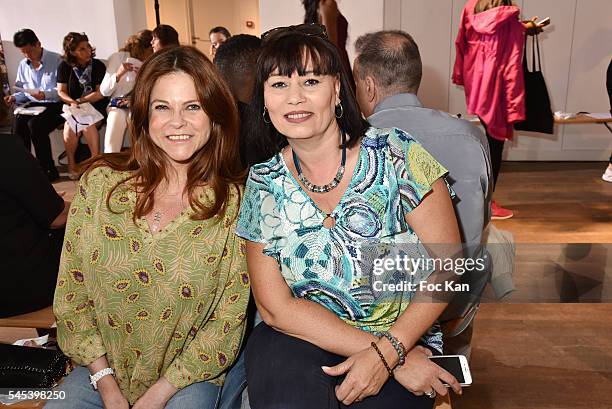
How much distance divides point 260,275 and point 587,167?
5.42 m

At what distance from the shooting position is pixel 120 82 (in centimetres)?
603

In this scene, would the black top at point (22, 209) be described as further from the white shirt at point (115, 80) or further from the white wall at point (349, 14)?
the white wall at point (349, 14)

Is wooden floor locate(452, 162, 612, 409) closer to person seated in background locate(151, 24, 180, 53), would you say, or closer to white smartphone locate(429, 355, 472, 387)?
white smartphone locate(429, 355, 472, 387)

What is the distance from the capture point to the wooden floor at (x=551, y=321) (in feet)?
7.97

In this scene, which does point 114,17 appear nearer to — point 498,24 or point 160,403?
point 498,24

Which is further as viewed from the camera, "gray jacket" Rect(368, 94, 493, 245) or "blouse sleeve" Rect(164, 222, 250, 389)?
"gray jacket" Rect(368, 94, 493, 245)

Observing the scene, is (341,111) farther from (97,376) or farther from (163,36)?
(163,36)

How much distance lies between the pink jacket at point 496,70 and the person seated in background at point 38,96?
4392mm

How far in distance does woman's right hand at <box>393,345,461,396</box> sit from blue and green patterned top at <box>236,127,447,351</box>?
0.12m

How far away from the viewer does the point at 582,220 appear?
4.36 m

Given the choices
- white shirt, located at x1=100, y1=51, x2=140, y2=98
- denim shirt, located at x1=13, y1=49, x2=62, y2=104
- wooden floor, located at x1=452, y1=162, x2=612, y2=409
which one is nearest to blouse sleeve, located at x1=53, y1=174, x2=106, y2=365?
wooden floor, located at x1=452, y1=162, x2=612, y2=409

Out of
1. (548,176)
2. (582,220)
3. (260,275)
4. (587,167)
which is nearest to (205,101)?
(260,275)

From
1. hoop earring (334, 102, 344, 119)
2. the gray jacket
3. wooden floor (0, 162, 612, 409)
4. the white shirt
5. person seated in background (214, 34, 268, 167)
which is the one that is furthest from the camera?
the white shirt

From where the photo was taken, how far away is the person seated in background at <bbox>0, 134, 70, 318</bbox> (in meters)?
1.95
